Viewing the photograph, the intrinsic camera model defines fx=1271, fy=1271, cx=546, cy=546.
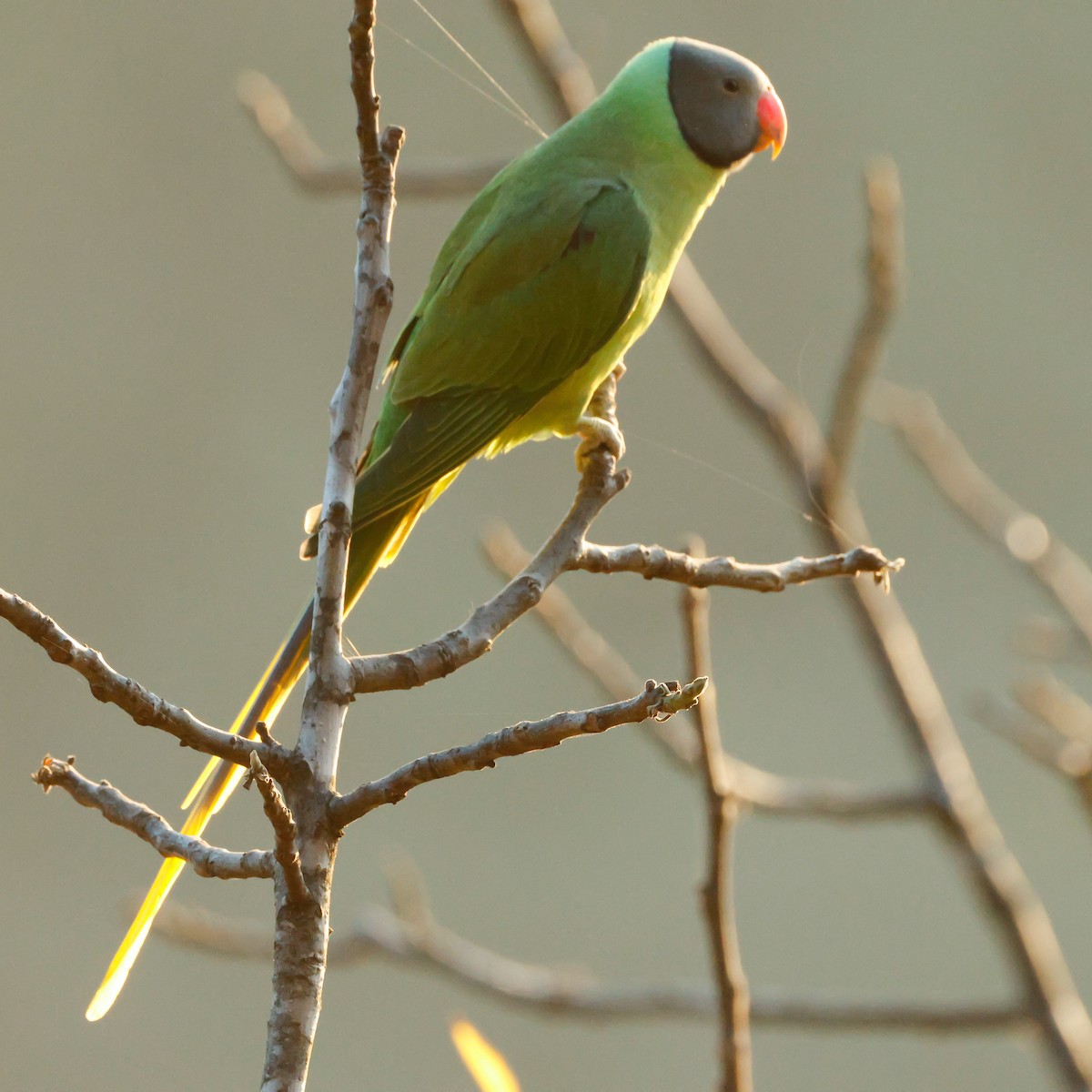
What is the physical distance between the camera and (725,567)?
850mm

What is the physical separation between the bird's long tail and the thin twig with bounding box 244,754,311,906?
10 cm

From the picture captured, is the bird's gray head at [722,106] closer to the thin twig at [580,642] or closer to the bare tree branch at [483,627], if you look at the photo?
the thin twig at [580,642]

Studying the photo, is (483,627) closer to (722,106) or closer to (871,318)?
(871,318)

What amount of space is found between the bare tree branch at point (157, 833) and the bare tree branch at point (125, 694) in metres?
0.04

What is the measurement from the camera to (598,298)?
129 centimetres

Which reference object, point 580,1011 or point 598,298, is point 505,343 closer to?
point 598,298

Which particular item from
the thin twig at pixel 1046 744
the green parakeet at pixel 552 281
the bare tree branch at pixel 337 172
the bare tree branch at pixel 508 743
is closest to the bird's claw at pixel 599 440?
the green parakeet at pixel 552 281

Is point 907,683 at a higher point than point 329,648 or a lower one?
higher

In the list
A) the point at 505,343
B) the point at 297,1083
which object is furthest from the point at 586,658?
the point at 297,1083

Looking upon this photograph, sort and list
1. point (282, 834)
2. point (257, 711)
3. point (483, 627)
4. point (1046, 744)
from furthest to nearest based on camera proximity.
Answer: point (1046, 744)
point (257, 711)
point (483, 627)
point (282, 834)

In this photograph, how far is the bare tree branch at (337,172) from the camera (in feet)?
4.61

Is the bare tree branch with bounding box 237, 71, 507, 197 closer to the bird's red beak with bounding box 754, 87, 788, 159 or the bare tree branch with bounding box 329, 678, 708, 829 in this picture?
the bird's red beak with bounding box 754, 87, 788, 159

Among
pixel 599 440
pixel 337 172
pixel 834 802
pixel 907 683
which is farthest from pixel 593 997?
pixel 337 172

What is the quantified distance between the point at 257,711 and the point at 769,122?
90cm
